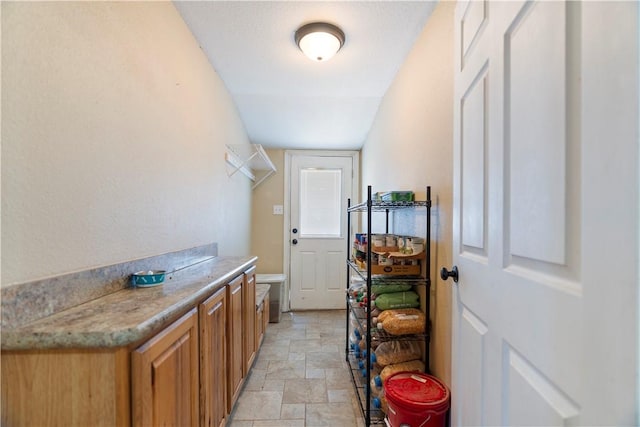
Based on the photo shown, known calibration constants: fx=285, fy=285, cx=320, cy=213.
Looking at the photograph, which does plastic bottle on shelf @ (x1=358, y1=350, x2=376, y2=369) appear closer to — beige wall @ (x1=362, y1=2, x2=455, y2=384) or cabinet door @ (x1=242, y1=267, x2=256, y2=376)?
beige wall @ (x1=362, y1=2, x2=455, y2=384)

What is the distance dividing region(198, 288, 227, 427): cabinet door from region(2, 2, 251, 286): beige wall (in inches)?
15.9

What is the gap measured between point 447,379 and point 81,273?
1.59 meters

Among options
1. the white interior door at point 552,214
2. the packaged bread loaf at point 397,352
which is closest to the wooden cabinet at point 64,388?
the white interior door at point 552,214

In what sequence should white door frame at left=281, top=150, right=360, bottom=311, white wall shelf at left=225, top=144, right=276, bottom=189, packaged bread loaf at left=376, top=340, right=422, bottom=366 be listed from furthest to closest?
1. white door frame at left=281, top=150, right=360, bottom=311
2. white wall shelf at left=225, top=144, right=276, bottom=189
3. packaged bread loaf at left=376, top=340, right=422, bottom=366

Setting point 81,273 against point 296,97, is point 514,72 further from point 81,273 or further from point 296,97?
point 296,97

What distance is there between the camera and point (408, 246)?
5.67 feet

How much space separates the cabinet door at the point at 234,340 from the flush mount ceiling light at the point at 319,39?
1.50 m

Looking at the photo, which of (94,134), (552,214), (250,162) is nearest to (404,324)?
(552,214)

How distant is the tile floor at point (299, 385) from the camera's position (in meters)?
1.71

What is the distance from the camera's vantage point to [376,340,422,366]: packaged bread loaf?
165 centimetres

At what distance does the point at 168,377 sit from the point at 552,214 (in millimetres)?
1119

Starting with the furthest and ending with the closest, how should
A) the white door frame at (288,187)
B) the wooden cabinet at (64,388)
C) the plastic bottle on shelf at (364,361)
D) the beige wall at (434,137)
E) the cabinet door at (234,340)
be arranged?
the white door frame at (288,187), the plastic bottle on shelf at (364,361), the cabinet door at (234,340), the beige wall at (434,137), the wooden cabinet at (64,388)

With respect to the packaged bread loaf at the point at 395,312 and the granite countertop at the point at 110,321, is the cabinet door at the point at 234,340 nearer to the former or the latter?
the granite countertop at the point at 110,321

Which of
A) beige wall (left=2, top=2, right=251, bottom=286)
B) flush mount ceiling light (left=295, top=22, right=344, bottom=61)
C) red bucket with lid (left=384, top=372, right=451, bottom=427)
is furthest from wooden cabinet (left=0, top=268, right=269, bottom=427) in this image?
flush mount ceiling light (left=295, top=22, right=344, bottom=61)
